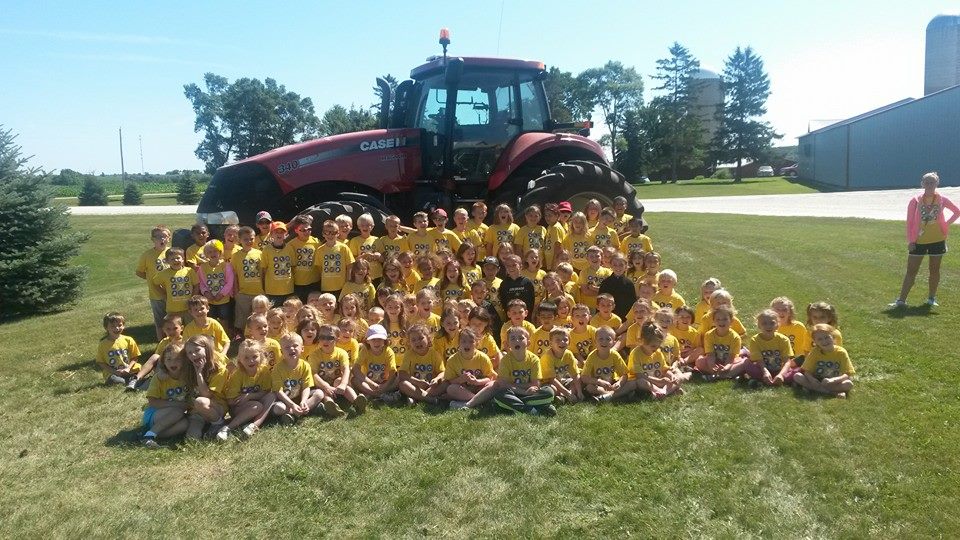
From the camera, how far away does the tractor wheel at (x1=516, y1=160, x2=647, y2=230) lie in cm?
780

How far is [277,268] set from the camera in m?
6.62

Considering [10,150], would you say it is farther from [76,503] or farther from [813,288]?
[813,288]

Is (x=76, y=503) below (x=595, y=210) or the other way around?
below

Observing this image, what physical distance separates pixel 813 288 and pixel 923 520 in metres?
5.77

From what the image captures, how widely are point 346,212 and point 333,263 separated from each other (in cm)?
90

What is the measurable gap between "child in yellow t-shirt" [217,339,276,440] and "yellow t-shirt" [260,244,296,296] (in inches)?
68.7

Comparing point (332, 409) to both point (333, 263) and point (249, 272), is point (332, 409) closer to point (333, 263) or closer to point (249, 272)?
point (333, 263)

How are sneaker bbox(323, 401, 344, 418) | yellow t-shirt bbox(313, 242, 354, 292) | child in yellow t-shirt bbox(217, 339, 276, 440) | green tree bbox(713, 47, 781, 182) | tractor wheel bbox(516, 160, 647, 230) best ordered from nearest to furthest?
child in yellow t-shirt bbox(217, 339, 276, 440) < sneaker bbox(323, 401, 344, 418) < yellow t-shirt bbox(313, 242, 354, 292) < tractor wheel bbox(516, 160, 647, 230) < green tree bbox(713, 47, 781, 182)

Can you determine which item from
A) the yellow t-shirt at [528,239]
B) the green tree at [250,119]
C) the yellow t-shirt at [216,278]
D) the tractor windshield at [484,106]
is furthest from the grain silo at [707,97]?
the yellow t-shirt at [216,278]

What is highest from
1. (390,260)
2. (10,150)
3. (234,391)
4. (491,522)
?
(10,150)

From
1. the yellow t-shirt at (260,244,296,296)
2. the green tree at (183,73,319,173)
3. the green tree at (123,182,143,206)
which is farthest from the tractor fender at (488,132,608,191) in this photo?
the green tree at (183,73,319,173)

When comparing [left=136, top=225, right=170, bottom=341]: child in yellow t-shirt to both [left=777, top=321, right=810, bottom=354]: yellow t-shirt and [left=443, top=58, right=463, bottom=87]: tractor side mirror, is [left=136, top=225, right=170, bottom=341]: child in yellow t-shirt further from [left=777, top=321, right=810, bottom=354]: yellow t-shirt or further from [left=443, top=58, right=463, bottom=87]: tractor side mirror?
[left=777, top=321, right=810, bottom=354]: yellow t-shirt

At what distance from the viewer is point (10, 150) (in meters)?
10.8

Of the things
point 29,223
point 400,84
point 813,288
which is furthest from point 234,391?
point 29,223
